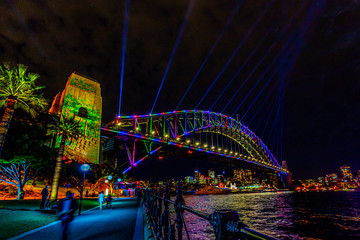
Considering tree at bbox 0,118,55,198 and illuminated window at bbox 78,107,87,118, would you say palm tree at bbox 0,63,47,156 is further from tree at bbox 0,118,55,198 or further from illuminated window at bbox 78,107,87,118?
illuminated window at bbox 78,107,87,118

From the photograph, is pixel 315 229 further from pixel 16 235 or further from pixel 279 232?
pixel 16 235

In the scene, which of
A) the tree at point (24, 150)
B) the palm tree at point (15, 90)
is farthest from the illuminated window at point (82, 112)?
the palm tree at point (15, 90)

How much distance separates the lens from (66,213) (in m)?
5.81

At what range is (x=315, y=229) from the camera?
21859 millimetres

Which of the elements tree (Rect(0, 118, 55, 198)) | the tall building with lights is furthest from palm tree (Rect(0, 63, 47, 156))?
the tall building with lights

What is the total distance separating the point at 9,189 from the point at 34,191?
126 inches

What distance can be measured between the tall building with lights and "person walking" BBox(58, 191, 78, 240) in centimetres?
3398

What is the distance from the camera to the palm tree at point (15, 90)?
16656mm

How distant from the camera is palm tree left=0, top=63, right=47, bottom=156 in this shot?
54.6 feet

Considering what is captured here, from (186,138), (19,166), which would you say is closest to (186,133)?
(186,138)

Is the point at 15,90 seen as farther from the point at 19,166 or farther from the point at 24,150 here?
the point at 19,166

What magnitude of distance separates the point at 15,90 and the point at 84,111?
2637cm

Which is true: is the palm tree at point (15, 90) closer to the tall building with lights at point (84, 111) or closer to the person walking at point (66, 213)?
the person walking at point (66, 213)

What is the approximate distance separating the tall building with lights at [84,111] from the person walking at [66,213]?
3398 centimetres
